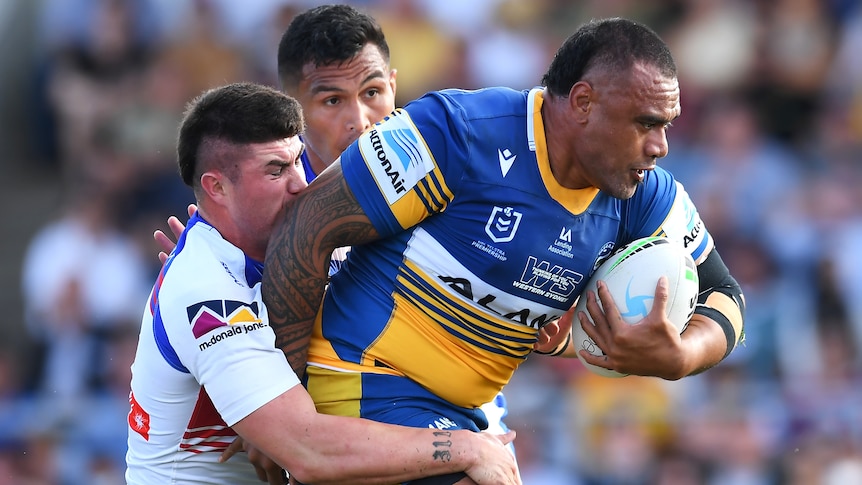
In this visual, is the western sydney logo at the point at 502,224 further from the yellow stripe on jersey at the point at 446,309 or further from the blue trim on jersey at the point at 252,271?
the blue trim on jersey at the point at 252,271

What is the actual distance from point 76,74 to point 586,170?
364 inches

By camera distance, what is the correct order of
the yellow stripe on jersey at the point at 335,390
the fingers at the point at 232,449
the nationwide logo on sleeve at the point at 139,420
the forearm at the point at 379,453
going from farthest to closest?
the nationwide logo on sleeve at the point at 139,420
the fingers at the point at 232,449
the yellow stripe on jersey at the point at 335,390
the forearm at the point at 379,453

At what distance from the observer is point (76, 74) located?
12.6 meters

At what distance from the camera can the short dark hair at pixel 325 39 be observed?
5785mm

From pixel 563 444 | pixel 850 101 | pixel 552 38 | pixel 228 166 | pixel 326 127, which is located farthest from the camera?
pixel 552 38

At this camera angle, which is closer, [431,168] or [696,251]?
[431,168]

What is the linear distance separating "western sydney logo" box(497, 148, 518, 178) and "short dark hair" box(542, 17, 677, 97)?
0.31 m

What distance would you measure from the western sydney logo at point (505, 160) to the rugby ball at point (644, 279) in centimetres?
55

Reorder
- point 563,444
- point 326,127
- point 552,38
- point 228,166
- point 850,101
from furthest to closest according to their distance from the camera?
1. point 552,38
2. point 850,101
3. point 563,444
4. point 326,127
5. point 228,166

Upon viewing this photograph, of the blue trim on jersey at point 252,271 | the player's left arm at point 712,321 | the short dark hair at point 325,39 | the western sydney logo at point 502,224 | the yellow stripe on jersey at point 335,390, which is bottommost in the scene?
the player's left arm at point 712,321

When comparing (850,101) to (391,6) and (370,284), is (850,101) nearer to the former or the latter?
(391,6)

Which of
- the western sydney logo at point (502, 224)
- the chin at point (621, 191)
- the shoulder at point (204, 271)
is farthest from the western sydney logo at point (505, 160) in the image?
the shoulder at point (204, 271)

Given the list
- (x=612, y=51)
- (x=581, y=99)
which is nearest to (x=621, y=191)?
(x=581, y=99)

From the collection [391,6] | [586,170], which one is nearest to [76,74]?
[391,6]
